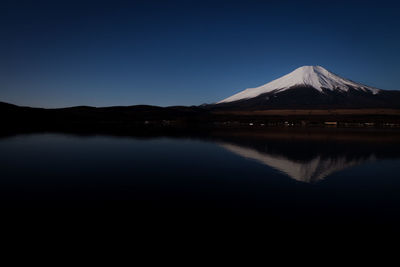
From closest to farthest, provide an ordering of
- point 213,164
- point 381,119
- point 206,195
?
1. point 206,195
2. point 213,164
3. point 381,119

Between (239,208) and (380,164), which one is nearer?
(239,208)

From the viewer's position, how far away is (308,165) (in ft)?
63.9

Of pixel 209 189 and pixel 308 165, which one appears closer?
pixel 209 189

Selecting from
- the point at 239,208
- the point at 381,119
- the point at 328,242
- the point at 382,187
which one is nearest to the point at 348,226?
the point at 328,242

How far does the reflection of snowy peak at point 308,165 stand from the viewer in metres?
16.2

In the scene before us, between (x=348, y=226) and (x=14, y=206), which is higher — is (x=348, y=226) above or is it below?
below

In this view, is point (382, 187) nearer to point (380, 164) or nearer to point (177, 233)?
point (380, 164)

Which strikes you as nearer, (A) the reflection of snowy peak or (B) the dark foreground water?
(B) the dark foreground water

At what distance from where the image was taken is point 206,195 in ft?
38.5

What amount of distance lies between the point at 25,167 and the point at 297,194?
55.3ft

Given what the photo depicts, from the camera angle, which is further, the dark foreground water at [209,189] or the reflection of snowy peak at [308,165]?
the reflection of snowy peak at [308,165]

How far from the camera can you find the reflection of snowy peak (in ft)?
53.2

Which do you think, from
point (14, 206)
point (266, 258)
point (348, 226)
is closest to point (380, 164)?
point (348, 226)

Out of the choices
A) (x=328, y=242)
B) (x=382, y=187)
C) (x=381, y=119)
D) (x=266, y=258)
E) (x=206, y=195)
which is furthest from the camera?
(x=381, y=119)
